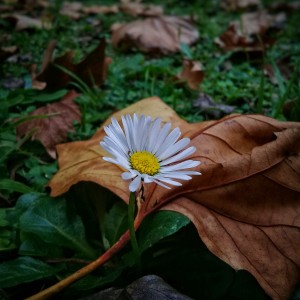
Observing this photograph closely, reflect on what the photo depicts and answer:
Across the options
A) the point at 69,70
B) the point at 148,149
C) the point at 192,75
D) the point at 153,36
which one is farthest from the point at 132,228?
the point at 153,36

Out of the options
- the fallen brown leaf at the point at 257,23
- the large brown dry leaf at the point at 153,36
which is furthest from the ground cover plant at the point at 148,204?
the fallen brown leaf at the point at 257,23

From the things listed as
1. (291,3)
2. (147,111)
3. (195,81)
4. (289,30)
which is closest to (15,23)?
(195,81)

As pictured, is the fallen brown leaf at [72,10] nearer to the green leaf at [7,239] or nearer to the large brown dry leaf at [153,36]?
the large brown dry leaf at [153,36]

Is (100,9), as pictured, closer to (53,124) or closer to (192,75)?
(192,75)

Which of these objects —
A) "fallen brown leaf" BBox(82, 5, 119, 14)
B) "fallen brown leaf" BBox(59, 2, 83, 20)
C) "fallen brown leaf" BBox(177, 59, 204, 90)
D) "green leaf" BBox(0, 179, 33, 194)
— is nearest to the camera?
"green leaf" BBox(0, 179, 33, 194)

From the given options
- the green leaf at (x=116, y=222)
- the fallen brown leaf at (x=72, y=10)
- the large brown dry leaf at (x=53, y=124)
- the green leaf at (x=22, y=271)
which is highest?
the green leaf at (x=116, y=222)

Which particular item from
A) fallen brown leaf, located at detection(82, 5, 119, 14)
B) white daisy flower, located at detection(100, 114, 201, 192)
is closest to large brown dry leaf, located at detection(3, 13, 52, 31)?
fallen brown leaf, located at detection(82, 5, 119, 14)

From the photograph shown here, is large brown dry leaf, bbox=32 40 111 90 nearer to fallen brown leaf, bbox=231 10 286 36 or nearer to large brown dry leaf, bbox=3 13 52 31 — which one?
large brown dry leaf, bbox=3 13 52 31
